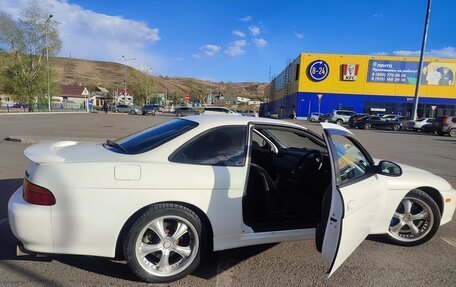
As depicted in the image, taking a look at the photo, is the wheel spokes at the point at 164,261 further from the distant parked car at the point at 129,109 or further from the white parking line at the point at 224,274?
the distant parked car at the point at 129,109

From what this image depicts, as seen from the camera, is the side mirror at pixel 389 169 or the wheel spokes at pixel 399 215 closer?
the side mirror at pixel 389 169

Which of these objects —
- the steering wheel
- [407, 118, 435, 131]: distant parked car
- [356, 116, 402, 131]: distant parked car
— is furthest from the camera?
[356, 116, 402, 131]: distant parked car

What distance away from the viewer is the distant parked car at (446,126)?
25656 millimetres

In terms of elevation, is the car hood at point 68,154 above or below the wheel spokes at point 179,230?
above

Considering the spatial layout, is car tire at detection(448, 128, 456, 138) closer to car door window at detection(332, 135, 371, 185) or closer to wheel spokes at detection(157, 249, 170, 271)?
car door window at detection(332, 135, 371, 185)

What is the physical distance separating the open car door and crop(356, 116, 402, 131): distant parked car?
3028cm

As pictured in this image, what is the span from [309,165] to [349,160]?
0.67 meters

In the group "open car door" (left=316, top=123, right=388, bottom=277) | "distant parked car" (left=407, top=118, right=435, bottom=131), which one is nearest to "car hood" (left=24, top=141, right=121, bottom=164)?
"open car door" (left=316, top=123, right=388, bottom=277)

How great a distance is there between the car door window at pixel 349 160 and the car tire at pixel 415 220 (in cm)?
74

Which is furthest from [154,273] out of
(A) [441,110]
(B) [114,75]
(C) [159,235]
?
(B) [114,75]

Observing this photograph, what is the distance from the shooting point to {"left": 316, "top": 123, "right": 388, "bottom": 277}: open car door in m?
2.43

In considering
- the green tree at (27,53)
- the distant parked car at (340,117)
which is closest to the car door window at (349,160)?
the distant parked car at (340,117)

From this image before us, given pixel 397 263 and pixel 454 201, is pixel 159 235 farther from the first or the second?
pixel 454 201

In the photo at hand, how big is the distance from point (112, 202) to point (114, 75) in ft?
668
